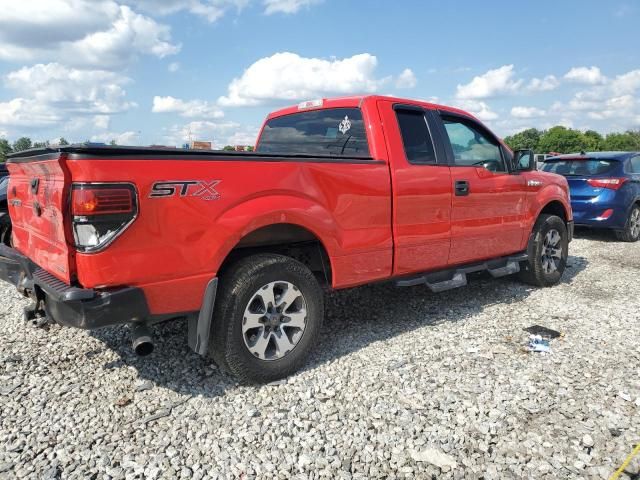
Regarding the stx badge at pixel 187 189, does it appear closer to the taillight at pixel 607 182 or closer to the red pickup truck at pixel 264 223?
the red pickup truck at pixel 264 223

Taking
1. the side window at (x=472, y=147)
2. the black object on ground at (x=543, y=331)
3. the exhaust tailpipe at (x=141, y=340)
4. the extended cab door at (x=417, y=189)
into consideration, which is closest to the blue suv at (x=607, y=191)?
the side window at (x=472, y=147)

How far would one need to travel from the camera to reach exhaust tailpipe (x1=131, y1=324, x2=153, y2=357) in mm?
2756

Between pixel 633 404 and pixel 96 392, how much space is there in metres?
3.39

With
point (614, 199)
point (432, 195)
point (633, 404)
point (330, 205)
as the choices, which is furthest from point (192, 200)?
point (614, 199)

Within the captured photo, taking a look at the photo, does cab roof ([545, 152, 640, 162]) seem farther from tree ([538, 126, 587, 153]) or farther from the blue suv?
tree ([538, 126, 587, 153])

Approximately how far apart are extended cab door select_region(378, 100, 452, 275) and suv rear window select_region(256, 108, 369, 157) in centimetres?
24

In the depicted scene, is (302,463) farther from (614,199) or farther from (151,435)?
(614,199)

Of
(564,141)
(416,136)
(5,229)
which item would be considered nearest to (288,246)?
(416,136)

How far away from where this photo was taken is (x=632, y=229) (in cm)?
904

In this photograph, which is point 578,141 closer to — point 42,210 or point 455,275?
point 455,275

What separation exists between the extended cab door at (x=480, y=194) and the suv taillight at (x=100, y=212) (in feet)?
9.35

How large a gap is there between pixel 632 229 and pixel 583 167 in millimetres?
1452

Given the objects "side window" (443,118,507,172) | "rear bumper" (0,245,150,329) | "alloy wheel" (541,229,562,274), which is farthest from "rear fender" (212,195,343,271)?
"alloy wheel" (541,229,562,274)

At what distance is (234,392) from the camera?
127 inches
